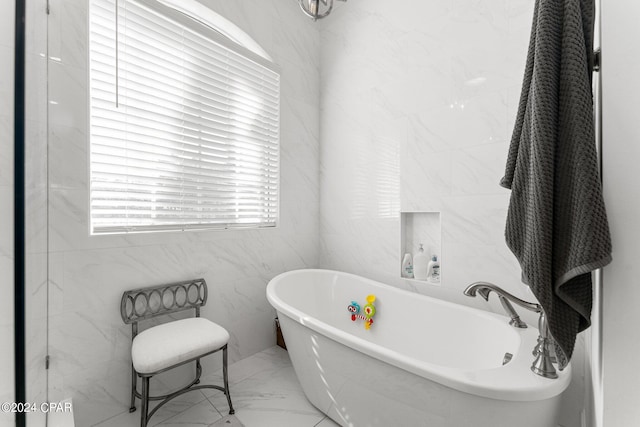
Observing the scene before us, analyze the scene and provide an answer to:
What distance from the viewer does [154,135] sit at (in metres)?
1.66

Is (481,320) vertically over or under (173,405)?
over

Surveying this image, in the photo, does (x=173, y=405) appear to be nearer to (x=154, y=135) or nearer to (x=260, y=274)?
(x=260, y=274)

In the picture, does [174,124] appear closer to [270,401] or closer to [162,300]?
[162,300]

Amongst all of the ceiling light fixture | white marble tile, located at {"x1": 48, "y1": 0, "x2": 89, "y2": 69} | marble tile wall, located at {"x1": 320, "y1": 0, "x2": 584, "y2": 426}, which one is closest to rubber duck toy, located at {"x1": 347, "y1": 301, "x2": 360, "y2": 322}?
marble tile wall, located at {"x1": 320, "y1": 0, "x2": 584, "y2": 426}

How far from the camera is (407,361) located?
3.38ft

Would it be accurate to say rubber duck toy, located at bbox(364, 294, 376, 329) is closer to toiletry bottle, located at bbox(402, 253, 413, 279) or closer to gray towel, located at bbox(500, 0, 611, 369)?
toiletry bottle, located at bbox(402, 253, 413, 279)

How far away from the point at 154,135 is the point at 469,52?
1985 millimetres

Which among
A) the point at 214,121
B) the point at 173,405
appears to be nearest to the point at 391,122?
the point at 214,121

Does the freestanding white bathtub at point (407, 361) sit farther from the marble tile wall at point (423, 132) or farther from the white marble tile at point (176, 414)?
the white marble tile at point (176, 414)

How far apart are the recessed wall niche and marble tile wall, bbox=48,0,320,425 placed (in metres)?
0.95

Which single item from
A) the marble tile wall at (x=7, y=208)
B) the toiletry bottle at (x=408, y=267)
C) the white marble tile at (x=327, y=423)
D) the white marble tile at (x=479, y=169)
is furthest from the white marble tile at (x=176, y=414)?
the white marble tile at (x=479, y=169)

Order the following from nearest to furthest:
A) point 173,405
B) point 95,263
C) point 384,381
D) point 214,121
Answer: point 384,381 → point 95,263 → point 173,405 → point 214,121

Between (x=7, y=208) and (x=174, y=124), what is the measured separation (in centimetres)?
129

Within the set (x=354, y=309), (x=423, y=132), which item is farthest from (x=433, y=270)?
(x=423, y=132)
